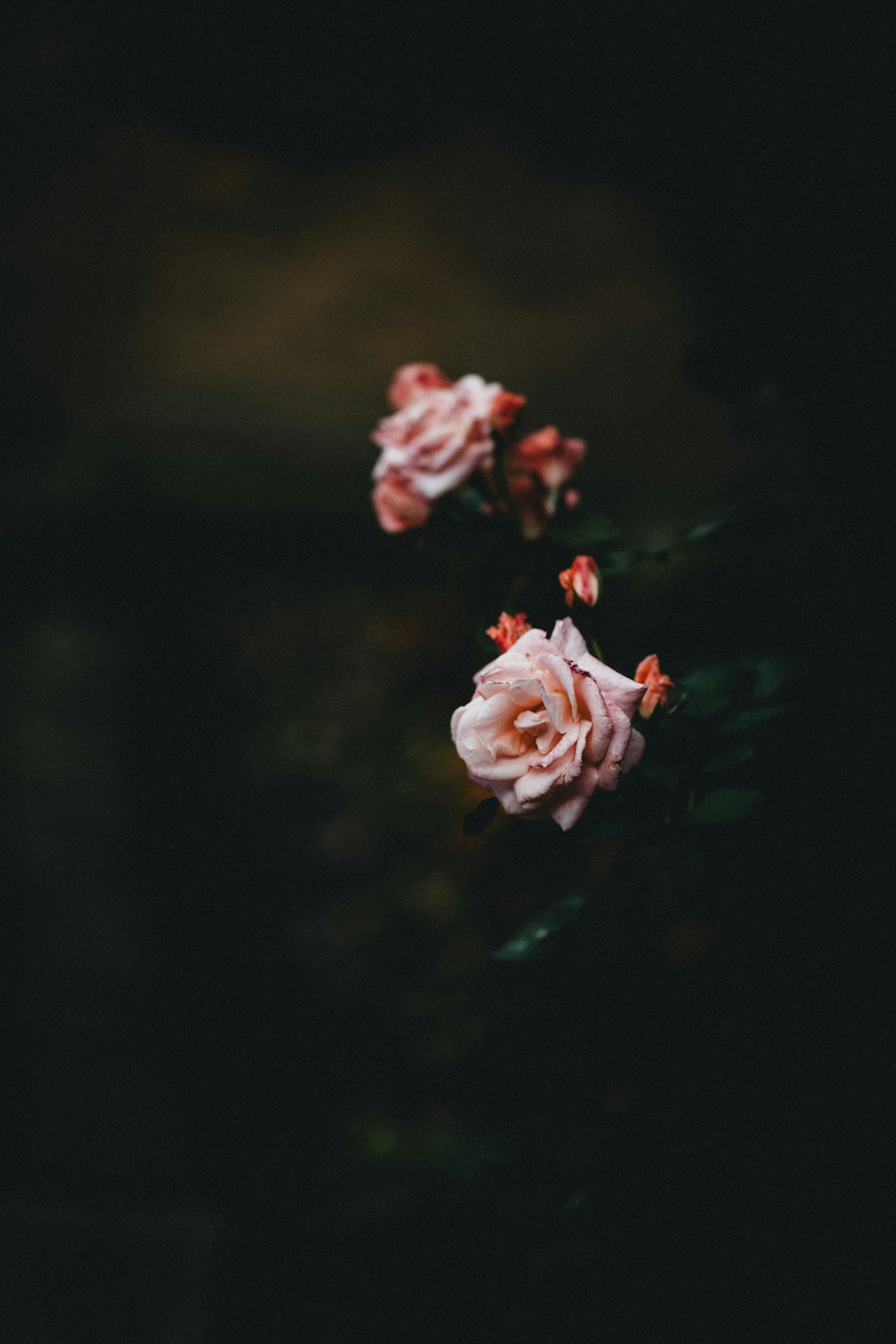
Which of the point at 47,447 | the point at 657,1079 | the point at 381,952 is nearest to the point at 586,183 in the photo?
the point at 47,447

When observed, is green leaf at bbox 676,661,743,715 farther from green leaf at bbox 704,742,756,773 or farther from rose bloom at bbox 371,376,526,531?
rose bloom at bbox 371,376,526,531

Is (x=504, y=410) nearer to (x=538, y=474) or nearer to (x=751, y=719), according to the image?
(x=538, y=474)

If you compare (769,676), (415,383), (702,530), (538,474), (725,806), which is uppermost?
(415,383)

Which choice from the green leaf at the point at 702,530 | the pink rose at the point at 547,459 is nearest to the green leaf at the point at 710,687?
the green leaf at the point at 702,530

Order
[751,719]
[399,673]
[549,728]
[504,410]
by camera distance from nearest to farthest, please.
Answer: [549,728] → [751,719] → [504,410] → [399,673]

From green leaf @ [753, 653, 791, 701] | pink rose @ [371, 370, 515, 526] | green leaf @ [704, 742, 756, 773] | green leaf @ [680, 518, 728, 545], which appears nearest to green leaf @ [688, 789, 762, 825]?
green leaf @ [704, 742, 756, 773]

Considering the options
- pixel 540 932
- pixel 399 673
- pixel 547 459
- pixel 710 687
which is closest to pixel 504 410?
pixel 547 459
